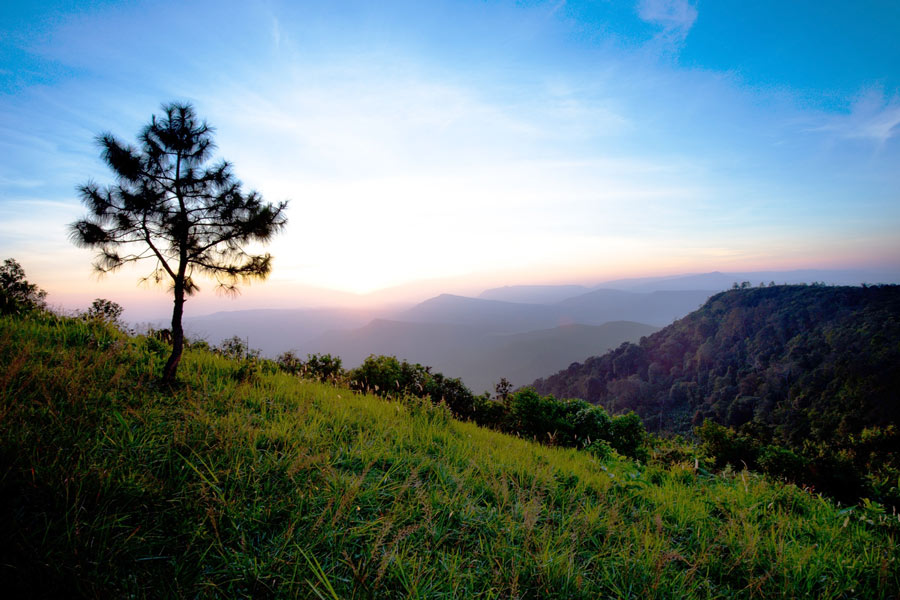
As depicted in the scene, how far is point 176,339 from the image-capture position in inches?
193

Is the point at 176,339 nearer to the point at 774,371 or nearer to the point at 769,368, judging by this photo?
the point at 774,371

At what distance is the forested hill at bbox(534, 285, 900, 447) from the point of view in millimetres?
52406

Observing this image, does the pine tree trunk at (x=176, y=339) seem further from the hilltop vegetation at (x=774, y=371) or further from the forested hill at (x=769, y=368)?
the forested hill at (x=769, y=368)

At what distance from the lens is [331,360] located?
35.1ft

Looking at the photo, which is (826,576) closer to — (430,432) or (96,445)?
(430,432)

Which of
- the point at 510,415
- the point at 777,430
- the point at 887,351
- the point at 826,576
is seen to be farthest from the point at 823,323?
the point at 826,576

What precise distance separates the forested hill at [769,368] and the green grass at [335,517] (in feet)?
186

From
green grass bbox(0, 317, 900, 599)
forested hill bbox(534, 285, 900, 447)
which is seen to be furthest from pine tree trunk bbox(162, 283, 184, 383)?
forested hill bbox(534, 285, 900, 447)

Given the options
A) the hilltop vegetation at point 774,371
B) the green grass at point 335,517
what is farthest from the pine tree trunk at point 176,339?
the hilltop vegetation at point 774,371

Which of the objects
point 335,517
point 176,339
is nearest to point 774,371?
point 335,517

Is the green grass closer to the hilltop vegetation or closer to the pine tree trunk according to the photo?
the pine tree trunk

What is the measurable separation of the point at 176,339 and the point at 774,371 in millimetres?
99275

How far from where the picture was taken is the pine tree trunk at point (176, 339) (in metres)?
4.79

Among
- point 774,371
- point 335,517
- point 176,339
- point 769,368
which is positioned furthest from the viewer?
point 769,368
